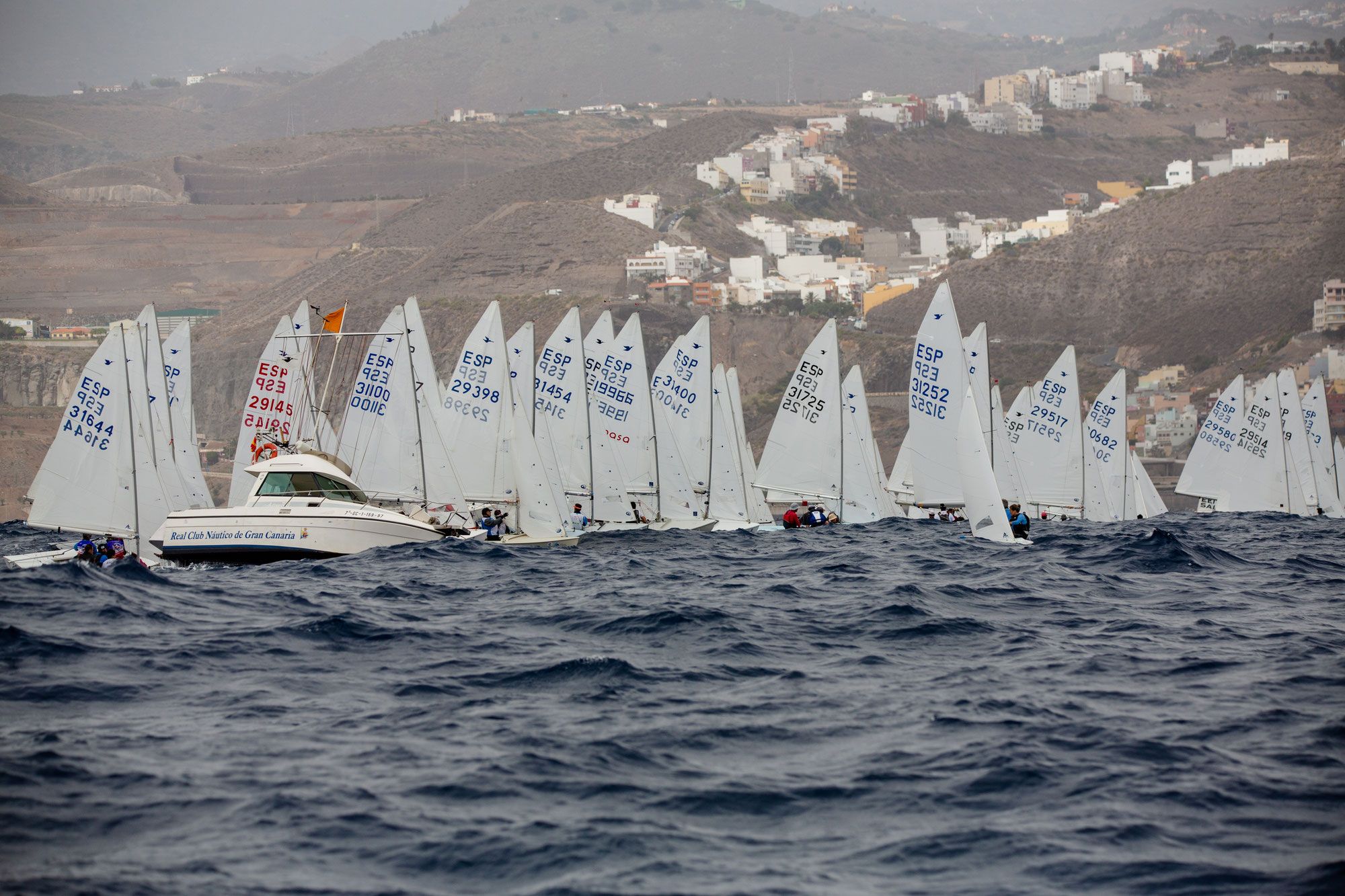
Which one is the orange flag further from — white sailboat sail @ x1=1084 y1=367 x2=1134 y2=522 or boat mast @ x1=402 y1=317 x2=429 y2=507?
white sailboat sail @ x1=1084 y1=367 x2=1134 y2=522

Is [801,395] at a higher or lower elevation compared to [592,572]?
higher

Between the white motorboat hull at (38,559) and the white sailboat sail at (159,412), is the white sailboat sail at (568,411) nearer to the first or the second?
the white sailboat sail at (159,412)

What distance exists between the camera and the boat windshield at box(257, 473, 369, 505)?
1005 inches

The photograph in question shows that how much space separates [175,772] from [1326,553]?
23.9m

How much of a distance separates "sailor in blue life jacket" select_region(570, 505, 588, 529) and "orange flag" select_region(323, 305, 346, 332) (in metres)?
6.82

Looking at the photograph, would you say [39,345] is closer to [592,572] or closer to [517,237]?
[517,237]

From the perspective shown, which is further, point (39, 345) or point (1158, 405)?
point (39, 345)

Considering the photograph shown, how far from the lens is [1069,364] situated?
38.7m

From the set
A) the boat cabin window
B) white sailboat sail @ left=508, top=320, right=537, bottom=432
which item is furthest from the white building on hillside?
the boat cabin window

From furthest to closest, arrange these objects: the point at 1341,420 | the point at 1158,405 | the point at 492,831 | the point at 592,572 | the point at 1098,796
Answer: the point at 1158,405 < the point at 1341,420 < the point at 592,572 < the point at 1098,796 < the point at 492,831

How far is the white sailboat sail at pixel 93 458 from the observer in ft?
79.6

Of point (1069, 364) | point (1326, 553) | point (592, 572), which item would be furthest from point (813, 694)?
point (1069, 364)

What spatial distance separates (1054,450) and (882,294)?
381ft

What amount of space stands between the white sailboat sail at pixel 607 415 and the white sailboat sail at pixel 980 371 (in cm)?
810
